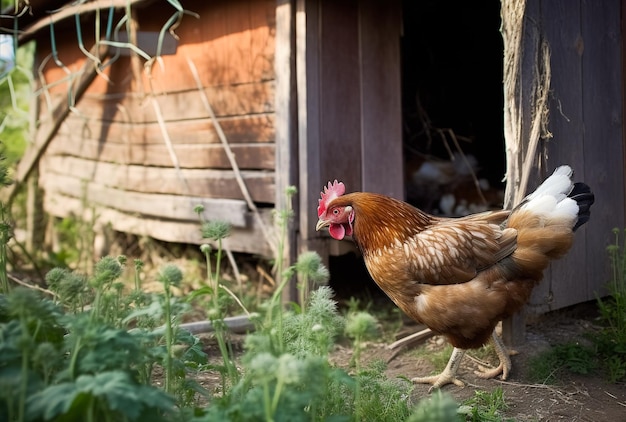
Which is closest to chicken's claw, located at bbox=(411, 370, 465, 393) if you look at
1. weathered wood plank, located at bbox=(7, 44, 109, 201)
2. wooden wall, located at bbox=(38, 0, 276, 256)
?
wooden wall, located at bbox=(38, 0, 276, 256)

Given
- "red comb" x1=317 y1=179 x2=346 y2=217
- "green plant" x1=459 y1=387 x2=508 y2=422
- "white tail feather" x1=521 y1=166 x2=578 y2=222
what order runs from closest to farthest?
"green plant" x1=459 y1=387 x2=508 y2=422 < "white tail feather" x1=521 y1=166 x2=578 y2=222 < "red comb" x1=317 y1=179 x2=346 y2=217

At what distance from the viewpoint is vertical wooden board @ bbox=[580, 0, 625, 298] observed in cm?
462

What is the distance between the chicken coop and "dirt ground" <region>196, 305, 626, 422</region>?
0.72 feet

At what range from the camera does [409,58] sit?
25.6 ft

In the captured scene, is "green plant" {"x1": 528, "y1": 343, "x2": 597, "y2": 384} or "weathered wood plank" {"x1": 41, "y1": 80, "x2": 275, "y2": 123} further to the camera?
"weathered wood plank" {"x1": 41, "y1": 80, "x2": 275, "y2": 123}

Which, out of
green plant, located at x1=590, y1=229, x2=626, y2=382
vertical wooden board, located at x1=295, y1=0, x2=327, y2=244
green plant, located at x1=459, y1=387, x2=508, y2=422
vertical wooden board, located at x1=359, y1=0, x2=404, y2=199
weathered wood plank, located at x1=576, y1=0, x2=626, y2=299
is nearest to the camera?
green plant, located at x1=459, y1=387, x2=508, y2=422

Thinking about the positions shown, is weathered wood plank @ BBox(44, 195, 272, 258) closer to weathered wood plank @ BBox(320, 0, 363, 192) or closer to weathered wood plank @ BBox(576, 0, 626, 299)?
weathered wood plank @ BBox(320, 0, 363, 192)

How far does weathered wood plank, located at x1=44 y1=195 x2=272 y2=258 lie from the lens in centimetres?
565

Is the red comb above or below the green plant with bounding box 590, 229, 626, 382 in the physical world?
above

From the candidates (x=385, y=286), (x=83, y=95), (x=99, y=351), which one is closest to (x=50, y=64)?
(x=83, y=95)

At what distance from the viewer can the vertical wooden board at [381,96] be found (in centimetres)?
536

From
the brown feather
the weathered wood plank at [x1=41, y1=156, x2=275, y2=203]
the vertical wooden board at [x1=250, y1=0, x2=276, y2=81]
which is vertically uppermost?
the vertical wooden board at [x1=250, y1=0, x2=276, y2=81]

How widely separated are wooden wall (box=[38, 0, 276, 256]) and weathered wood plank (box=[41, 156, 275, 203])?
11 mm

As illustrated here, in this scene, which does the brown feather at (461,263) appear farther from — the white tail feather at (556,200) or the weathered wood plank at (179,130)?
the weathered wood plank at (179,130)
